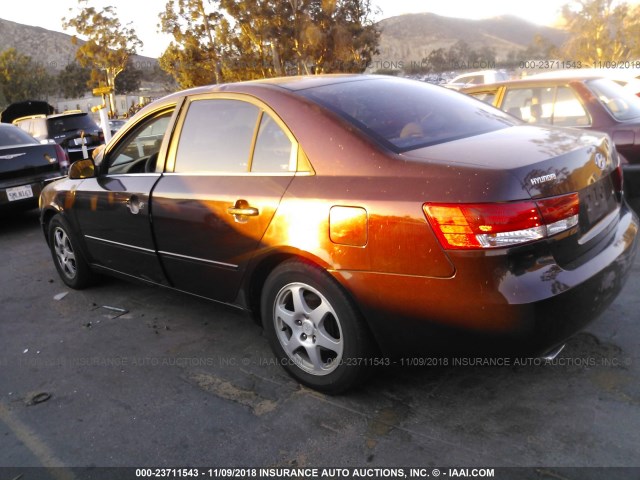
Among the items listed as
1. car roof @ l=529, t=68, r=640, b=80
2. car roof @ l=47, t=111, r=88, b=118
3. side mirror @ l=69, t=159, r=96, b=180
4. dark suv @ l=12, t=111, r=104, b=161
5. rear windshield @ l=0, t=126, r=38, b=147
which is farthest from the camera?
car roof @ l=47, t=111, r=88, b=118

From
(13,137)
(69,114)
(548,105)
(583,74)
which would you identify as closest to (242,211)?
(548,105)

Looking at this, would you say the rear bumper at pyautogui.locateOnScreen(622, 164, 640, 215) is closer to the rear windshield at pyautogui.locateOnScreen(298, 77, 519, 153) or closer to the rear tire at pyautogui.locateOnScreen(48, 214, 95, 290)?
the rear windshield at pyautogui.locateOnScreen(298, 77, 519, 153)

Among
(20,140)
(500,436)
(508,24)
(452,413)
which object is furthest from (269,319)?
(508,24)

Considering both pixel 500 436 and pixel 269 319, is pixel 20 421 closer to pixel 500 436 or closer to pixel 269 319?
pixel 269 319

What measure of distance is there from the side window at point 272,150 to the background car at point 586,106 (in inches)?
124

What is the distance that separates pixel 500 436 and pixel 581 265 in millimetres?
830

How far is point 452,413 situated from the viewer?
104 inches

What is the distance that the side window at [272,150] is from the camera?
9.43 feet

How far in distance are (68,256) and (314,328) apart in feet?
9.96

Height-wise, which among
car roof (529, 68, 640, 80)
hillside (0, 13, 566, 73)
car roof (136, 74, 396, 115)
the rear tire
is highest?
hillside (0, 13, 566, 73)

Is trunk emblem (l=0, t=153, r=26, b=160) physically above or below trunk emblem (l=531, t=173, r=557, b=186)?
above

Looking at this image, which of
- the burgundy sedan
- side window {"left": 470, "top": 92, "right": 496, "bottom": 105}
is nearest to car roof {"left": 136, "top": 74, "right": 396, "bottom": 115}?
the burgundy sedan

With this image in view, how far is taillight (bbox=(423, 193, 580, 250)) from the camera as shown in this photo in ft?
7.15

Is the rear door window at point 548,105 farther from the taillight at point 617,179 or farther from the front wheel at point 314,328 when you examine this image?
the front wheel at point 314,328
